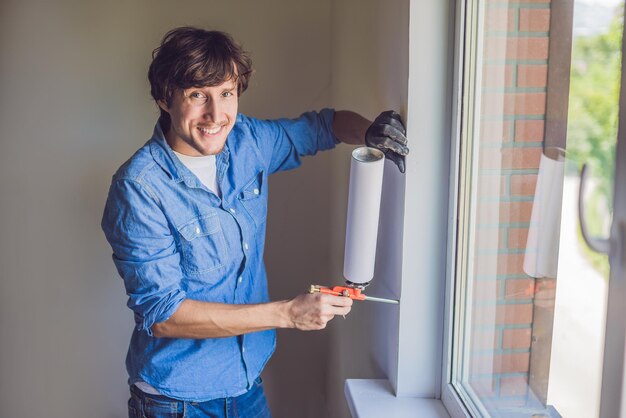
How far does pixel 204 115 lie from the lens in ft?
5.64

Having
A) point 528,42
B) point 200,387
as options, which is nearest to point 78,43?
point 200,387

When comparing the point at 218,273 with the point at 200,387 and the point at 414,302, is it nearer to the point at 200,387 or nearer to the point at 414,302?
the point at 200,387

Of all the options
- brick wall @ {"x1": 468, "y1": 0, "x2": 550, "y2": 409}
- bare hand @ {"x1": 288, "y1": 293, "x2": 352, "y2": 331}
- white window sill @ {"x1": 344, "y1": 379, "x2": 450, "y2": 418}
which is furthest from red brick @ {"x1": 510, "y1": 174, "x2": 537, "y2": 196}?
white window sill @ {"x1": 344, "y1": 379, "x2": 450, "y2": 418}

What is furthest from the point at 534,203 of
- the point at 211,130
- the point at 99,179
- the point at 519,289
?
the point at 99,179

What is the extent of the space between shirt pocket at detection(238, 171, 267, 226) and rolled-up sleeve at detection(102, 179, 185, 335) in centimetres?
26

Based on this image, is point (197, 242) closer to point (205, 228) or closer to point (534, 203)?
point (205, 228)

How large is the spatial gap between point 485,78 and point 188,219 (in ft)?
2.56

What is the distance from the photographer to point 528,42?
1.28 meters

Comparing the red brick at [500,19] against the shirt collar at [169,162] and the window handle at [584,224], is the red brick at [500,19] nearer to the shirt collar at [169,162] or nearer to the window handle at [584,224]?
the window handle at [584,224]

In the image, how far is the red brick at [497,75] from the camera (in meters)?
1.38

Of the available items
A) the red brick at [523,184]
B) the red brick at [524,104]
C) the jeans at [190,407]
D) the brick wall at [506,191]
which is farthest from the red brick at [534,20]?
the jeans at [190,407]

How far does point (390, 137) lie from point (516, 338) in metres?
0.51

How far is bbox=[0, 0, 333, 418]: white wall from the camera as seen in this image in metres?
2.39

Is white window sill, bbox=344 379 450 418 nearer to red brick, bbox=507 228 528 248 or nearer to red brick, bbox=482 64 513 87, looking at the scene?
red brick, bbox=507 228 528 248
